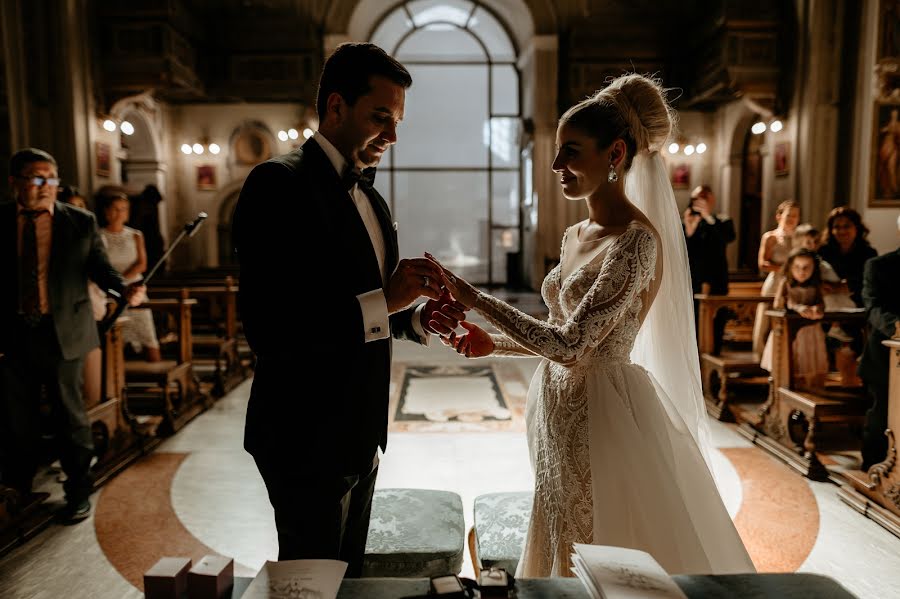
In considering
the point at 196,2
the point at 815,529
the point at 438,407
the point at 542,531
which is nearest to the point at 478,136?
the point at 196,2

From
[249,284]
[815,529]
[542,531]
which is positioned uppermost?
[249,284]

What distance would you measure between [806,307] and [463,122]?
41.8ft

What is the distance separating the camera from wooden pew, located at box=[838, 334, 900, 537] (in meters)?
3.23

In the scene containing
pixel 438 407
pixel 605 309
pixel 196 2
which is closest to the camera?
pixel 605 309

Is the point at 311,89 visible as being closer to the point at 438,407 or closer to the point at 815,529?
the point at 438,407

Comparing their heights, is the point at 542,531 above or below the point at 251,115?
below

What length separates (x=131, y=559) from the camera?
294 cm

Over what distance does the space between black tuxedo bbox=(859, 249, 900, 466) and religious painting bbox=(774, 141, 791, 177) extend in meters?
6.13

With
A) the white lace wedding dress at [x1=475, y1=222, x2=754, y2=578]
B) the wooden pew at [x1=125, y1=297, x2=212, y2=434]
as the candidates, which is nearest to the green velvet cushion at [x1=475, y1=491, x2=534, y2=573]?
the white lace wedding dress at [x1=475, y1=222, x2=754, y2=578]

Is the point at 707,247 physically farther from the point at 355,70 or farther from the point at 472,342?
the point at 355,70

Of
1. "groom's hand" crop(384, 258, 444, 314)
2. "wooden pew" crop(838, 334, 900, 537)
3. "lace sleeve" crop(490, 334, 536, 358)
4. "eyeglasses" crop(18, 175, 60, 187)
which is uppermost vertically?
"eyeglasses" crop(18, 175, 60, 187)

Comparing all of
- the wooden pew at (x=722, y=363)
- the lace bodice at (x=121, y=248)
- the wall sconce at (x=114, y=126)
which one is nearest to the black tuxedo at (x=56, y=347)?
the lace bodice at (x=121, y=248)

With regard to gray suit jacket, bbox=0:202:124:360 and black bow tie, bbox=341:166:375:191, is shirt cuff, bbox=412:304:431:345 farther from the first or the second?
gray suit jacket, bbox=0:202:124:360

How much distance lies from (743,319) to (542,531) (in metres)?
5.67
